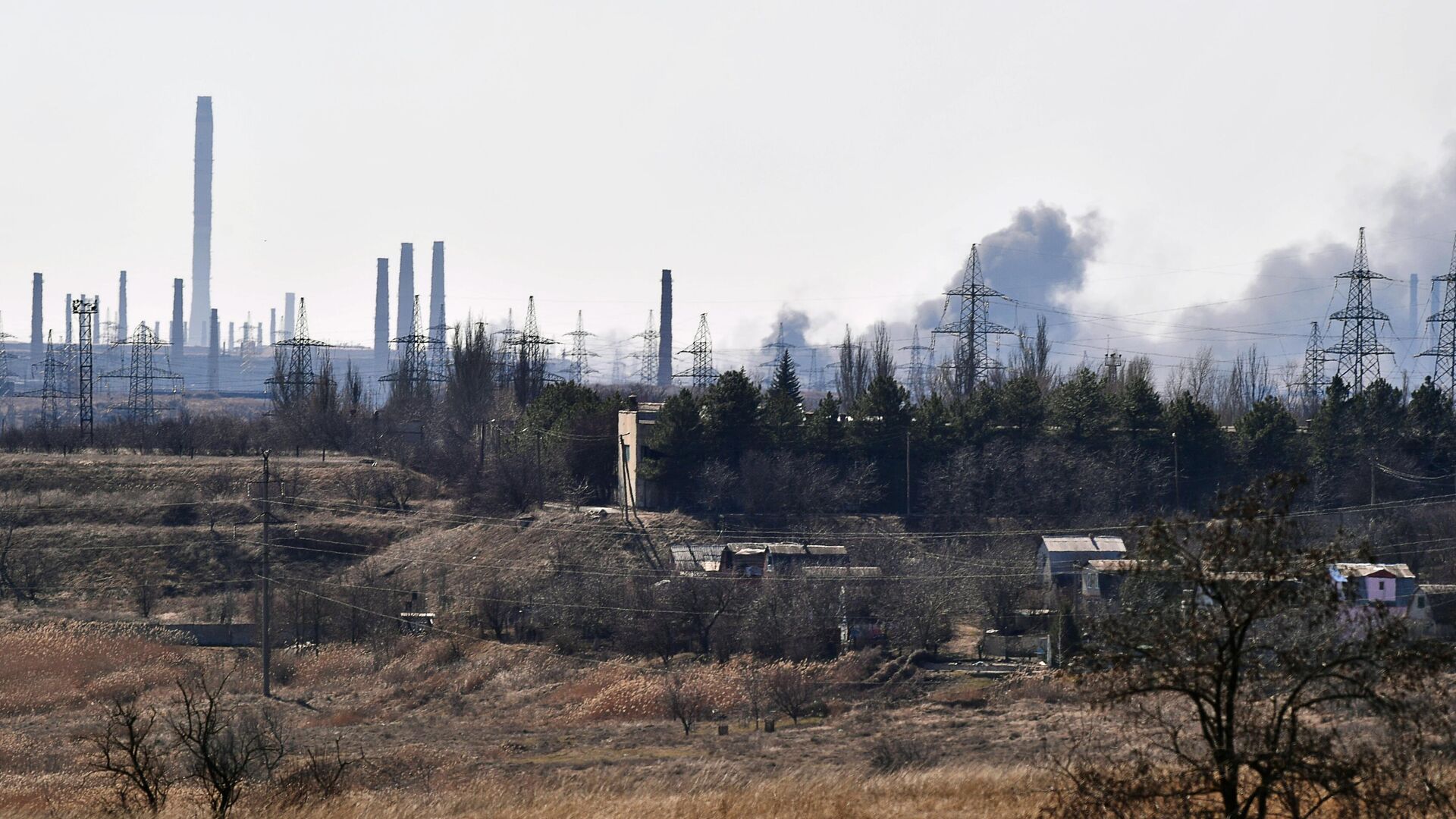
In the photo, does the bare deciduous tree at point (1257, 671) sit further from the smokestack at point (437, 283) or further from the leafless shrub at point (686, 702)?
the smokestack at point (437, 283)

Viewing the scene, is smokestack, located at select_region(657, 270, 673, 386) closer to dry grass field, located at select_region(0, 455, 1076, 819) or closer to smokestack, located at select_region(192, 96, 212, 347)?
dry grass field, located at select_region(0, 455, 1076, 819)

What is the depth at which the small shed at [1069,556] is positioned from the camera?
3375cm

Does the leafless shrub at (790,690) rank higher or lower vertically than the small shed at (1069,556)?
lower

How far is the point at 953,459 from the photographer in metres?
41.8

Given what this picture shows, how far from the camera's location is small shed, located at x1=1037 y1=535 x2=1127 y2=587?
3375 centimetres

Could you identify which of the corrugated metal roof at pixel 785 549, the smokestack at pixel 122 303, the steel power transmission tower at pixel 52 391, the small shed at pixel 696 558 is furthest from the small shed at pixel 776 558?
the smokestack at pixel 122 303

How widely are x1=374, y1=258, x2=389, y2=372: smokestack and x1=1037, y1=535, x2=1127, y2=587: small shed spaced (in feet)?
369

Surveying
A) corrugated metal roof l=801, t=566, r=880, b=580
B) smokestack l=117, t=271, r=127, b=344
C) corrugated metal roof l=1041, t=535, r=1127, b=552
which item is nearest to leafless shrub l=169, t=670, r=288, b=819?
corrugated metal roof l=801, t=566, r=880, b=580

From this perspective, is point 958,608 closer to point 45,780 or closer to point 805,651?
point 805,651

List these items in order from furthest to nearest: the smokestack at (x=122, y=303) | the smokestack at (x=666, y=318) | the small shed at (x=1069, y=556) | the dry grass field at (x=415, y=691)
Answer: the smokestack at (x=122, y=303)
the smokestack at (x=666, y=318)
the small shed at (x=1069, y=556)
the dry grass field at (x=415, y=691)

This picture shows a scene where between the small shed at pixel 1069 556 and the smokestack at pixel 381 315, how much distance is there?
11232 centimetres

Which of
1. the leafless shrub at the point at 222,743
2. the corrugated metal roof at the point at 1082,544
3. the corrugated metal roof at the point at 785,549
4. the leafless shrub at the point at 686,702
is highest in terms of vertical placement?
Answer: the corrugated metal roof at the point at 1082,544

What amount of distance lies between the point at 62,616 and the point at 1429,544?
3509cm

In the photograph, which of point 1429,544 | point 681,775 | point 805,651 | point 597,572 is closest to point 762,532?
point 597,572
